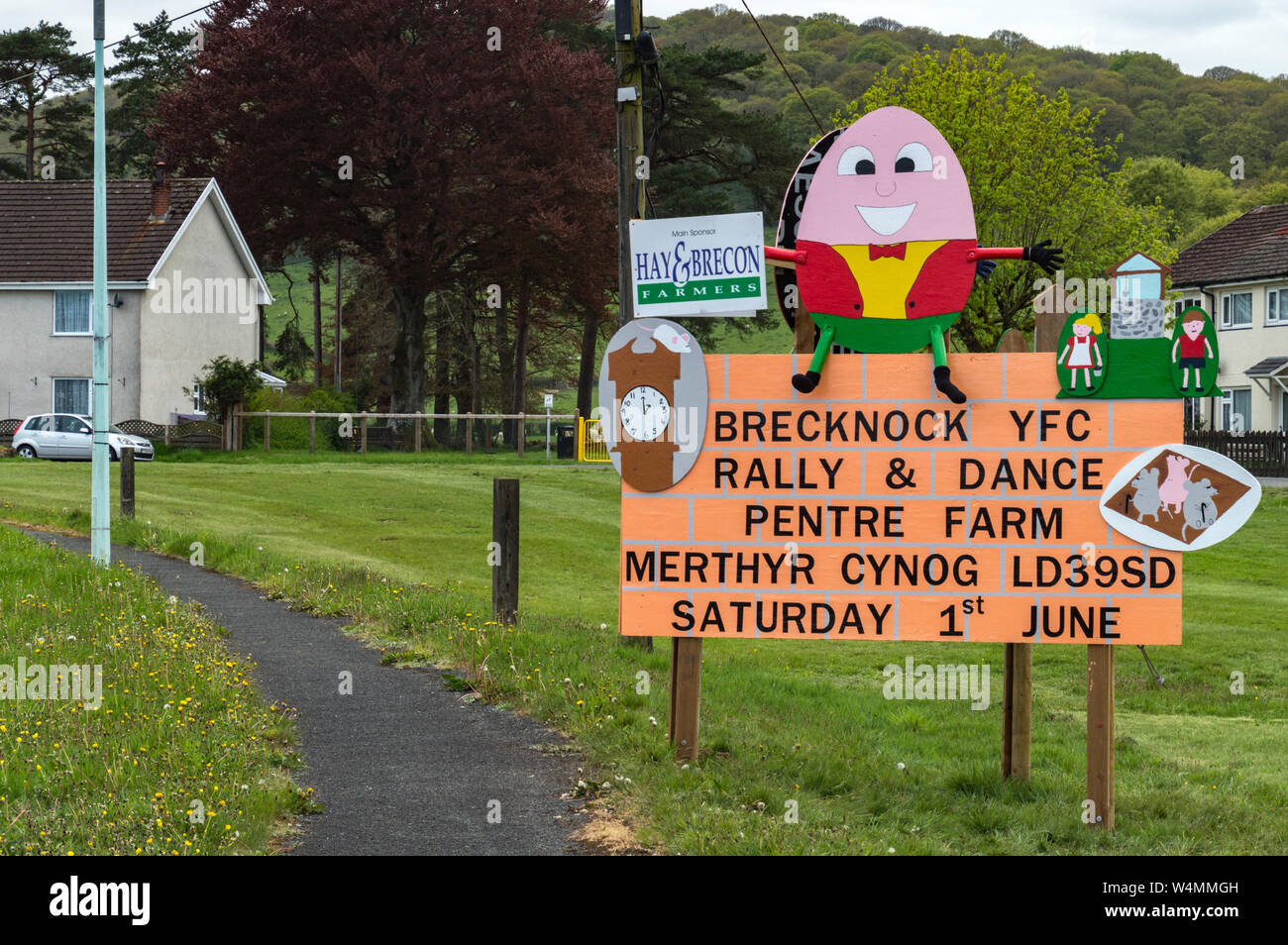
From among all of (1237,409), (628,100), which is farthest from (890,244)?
(1237,409)

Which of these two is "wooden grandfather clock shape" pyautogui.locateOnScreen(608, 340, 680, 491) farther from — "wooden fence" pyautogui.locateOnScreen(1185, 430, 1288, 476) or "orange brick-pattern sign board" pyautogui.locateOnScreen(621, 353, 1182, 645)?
"wooden fence" pyautogui.locateOnScreen(1185, 430, 1288, 476)

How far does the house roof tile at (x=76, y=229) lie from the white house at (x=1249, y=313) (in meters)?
38.8

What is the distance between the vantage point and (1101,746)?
7.75m

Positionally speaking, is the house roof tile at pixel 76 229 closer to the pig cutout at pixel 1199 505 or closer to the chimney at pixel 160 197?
the chimney at pixel 160 197

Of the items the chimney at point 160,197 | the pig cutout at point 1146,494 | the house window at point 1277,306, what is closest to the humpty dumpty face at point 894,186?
the pig cutout at point 1146,494

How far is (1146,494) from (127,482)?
1877cm

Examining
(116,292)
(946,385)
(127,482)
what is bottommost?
(127,482)

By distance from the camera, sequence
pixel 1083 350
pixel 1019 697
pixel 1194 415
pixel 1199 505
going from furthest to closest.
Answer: pixel 1194 415 < pixel 1019 697 < pixel 1083 350 < pixel 1199 505

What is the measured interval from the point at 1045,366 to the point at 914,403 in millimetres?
786

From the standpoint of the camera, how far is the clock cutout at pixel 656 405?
328 inches

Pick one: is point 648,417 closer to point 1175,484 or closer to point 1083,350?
point 1083,350

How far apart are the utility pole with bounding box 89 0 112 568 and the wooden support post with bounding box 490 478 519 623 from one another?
5.45m
